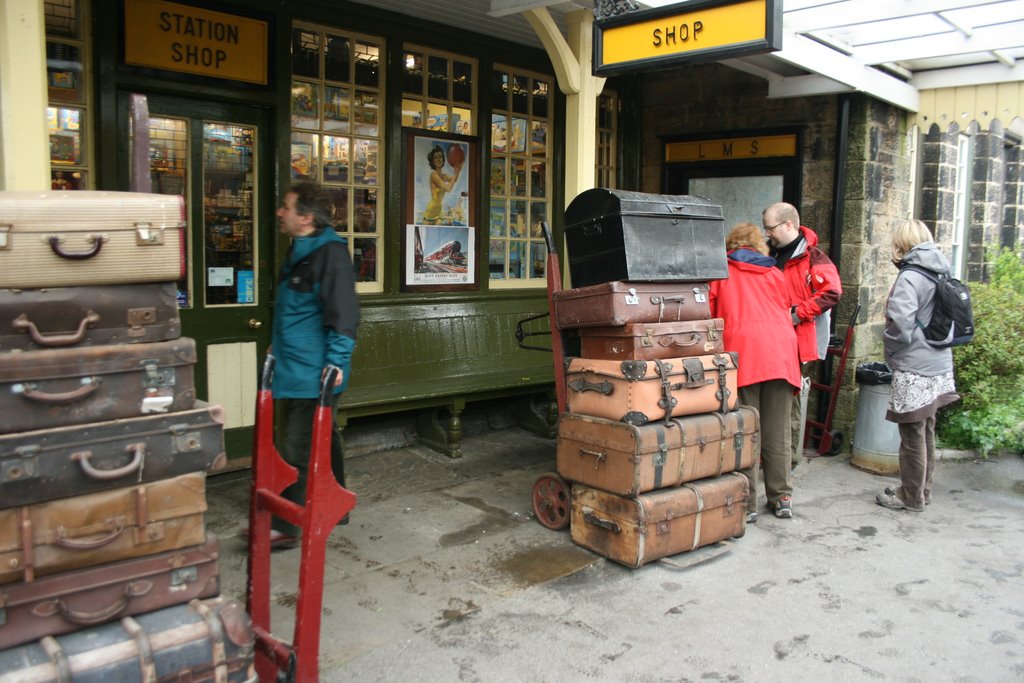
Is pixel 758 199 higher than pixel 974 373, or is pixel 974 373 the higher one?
pixel 758 199

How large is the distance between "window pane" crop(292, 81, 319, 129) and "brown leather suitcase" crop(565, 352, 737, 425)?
105 inches

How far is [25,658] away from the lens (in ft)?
7.91

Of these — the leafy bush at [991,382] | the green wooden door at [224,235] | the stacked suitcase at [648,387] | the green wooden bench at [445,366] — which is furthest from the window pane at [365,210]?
the leafy bush at [991,382]

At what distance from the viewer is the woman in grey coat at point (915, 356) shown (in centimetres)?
566

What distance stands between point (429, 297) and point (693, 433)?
2867 mm

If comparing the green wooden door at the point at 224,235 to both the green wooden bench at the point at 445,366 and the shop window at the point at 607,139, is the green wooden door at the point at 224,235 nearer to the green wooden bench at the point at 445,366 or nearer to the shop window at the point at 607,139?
the green wooden bench at the point at 445,366

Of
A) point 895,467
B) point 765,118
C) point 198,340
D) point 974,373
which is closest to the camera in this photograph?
point 198,340

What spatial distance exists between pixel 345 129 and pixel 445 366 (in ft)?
6.39

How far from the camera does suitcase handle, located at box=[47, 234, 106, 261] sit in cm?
249

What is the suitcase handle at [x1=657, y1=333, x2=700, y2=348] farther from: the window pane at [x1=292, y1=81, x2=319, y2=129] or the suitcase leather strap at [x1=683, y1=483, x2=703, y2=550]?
the window pane at [x1=292, y1=81, x2=319, y2=129]

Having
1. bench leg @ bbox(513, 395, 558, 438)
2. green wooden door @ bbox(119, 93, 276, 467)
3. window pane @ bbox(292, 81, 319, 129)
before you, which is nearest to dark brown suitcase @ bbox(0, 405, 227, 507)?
green wooden door @ bbox(119, 93, 276, 467)

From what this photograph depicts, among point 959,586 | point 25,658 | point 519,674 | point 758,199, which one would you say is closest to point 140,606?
point 25,658

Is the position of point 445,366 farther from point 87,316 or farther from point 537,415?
point 87,316

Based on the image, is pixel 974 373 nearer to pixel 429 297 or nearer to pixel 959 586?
pixel 959 586
